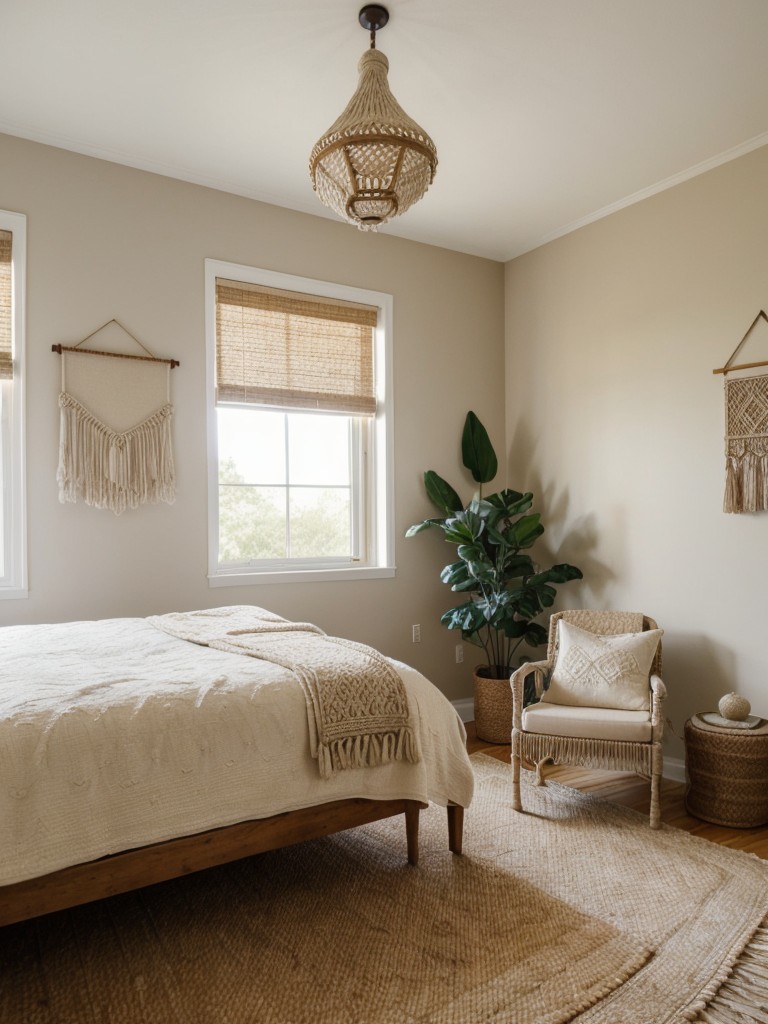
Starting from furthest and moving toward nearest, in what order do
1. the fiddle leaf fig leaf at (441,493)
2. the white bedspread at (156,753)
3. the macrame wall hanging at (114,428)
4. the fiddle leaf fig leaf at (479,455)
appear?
the fiddle leaf fig leaf at (479,455) → the fiddle leaf fig leaf at (441,493) → the macrame wall hanging at (114,428) → the white bedspread at (156,753)

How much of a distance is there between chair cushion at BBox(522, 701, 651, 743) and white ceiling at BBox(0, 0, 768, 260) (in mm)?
2500

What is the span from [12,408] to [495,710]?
283cm

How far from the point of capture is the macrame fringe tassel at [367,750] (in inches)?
82.0

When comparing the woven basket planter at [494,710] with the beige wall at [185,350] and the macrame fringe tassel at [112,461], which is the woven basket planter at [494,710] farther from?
the macrame fringe tassel at [112,461]

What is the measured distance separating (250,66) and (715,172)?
218 cm

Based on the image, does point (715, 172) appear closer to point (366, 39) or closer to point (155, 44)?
point (366, 39)

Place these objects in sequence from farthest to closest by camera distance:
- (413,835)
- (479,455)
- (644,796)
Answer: (479,455) → (644,796) → (413,835)

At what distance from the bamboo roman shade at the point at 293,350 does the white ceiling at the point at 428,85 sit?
0.57m

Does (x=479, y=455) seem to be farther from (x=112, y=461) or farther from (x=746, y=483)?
(x=112, y=461)

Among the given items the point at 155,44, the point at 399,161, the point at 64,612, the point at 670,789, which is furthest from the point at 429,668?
the point at 155,44

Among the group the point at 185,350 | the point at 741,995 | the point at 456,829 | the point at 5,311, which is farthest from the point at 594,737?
the point at 5,311

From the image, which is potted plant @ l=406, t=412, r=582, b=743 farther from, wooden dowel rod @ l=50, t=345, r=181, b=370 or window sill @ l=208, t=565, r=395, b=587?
wooden dowel rod @ l=50, t=345, r=181, b=370

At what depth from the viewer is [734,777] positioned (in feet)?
9.32

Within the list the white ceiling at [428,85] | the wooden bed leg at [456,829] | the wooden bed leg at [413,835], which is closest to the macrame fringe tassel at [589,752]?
the wooden bed leg at [456,829]
